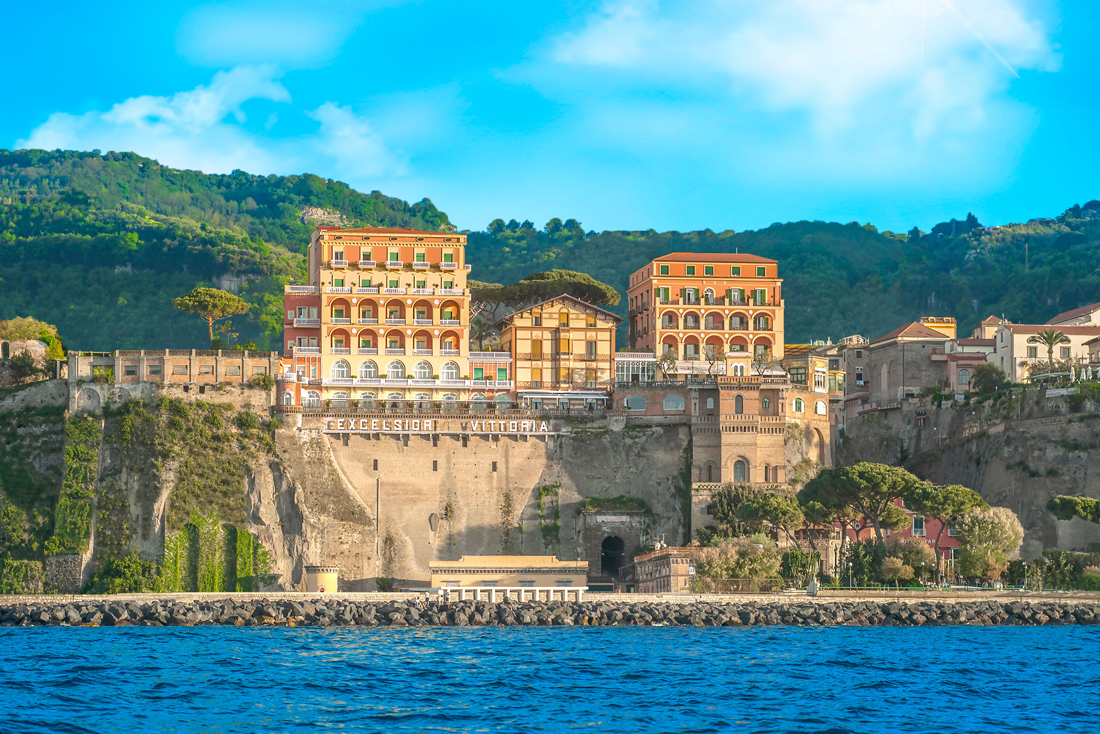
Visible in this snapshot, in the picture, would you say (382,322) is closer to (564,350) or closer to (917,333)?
(564,350)

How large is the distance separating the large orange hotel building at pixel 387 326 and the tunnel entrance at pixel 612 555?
11.9 m

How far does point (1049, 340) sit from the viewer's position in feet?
323

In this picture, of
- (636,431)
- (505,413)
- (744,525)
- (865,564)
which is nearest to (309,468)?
(505,413)

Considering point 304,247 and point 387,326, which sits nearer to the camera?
point 387,326

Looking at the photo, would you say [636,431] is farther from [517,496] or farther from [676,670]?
[676,670]

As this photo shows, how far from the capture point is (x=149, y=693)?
4428cm

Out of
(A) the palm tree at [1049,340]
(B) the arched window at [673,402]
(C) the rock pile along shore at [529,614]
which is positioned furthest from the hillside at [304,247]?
(C) the rock pile along shore at [529,614]

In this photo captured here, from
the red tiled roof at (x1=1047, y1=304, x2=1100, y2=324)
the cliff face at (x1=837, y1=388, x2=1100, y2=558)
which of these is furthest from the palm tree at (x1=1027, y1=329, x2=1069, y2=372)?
the red tiled roof at (x1=1047, y1=304, x2=1100, y2=324)

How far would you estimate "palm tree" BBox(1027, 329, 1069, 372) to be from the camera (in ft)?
322

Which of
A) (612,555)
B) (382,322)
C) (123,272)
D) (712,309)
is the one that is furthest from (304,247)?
(612,555)

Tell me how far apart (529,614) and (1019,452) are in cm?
3718

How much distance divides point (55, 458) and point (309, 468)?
50.2 ft

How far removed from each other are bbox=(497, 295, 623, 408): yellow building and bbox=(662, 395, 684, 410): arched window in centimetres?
454

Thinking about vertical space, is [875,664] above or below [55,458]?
below
